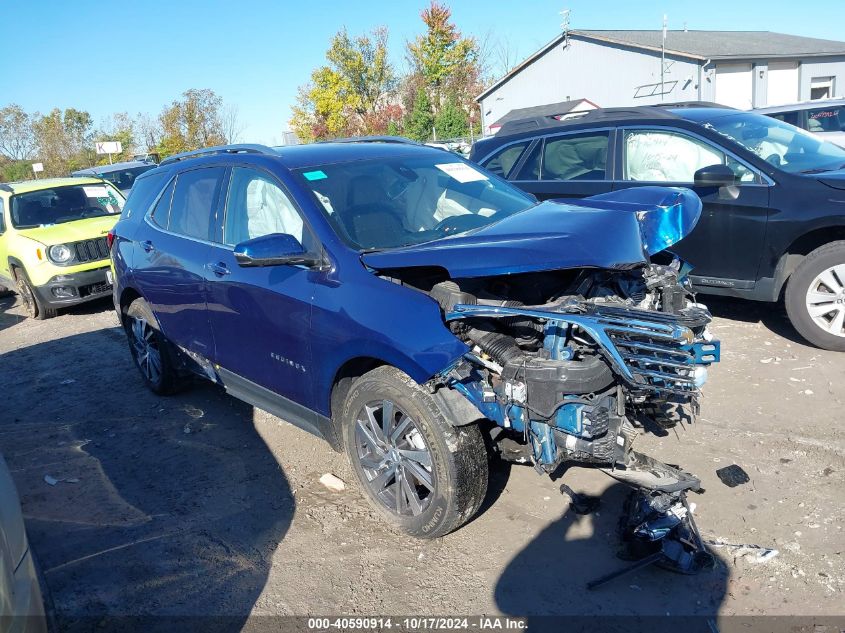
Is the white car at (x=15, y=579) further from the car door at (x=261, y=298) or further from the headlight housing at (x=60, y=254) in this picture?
the headlight housing at (x=60, y=254)

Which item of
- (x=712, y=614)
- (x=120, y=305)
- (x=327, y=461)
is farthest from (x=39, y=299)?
(x=712, y=614)

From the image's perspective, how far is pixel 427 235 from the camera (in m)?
3.68

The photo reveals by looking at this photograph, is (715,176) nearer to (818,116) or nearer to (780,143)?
(780,143)

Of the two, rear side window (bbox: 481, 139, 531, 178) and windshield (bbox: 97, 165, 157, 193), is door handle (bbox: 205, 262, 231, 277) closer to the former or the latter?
rear side window (bbox: 481, 139, 531, 178)

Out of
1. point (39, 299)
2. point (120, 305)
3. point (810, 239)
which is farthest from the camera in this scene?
point (39, 299)

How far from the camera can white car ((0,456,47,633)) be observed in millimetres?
2090

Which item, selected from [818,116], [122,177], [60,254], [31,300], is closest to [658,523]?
[60,254]

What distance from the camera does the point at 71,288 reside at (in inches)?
349

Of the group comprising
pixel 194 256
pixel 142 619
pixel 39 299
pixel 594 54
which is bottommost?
pixel 142 619

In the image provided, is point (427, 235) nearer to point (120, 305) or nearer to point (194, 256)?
point (194, 256)

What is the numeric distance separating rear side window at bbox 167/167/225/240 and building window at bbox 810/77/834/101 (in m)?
33.7

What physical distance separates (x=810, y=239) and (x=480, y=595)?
4.13 meters

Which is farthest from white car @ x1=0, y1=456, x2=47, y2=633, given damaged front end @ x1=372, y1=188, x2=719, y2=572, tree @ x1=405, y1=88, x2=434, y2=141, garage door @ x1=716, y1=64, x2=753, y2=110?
tree @ x1=405, y1=88, x2=434, y2=141

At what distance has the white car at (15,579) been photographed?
6.86 feet
